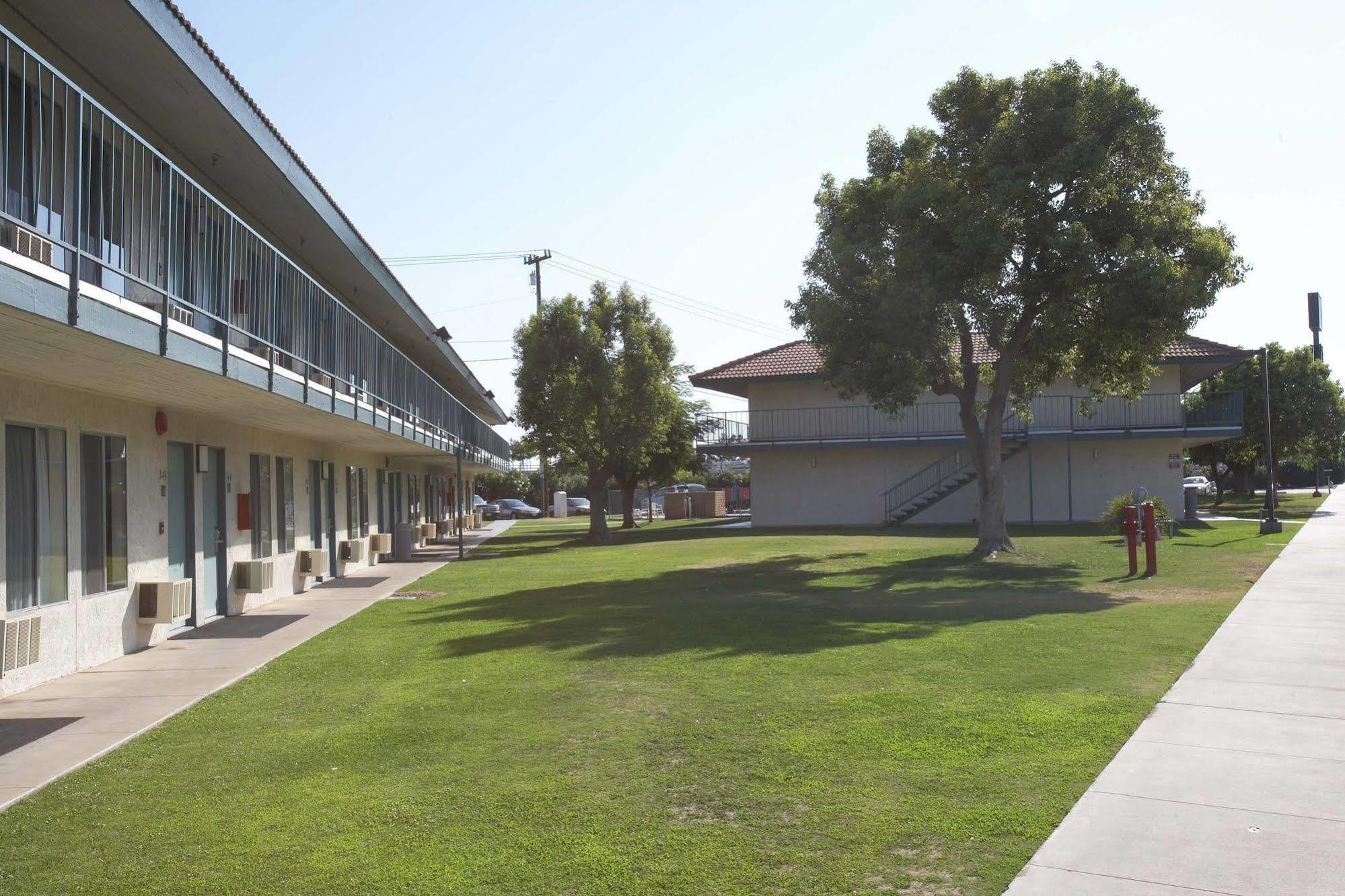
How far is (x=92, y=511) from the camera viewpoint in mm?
10797

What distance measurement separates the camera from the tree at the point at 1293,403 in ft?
153

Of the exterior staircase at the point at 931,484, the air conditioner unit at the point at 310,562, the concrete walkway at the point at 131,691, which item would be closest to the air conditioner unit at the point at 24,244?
the concrete walkway at the point at 131,691

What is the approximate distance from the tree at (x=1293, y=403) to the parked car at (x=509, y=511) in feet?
130

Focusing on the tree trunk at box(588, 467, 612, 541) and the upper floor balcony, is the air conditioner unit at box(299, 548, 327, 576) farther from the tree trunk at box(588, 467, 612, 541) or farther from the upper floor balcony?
the upper floor balcony

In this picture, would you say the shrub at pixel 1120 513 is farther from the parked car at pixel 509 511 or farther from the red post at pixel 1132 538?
the parked car at pixel 509 511

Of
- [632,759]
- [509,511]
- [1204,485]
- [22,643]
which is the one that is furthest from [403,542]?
[1204,485]

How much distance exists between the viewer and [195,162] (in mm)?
13672

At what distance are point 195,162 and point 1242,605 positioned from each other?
1412 centimetres

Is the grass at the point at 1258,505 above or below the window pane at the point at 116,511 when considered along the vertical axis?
below

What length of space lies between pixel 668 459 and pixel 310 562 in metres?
32.5

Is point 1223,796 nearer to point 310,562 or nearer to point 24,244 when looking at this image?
Result: point 24,244

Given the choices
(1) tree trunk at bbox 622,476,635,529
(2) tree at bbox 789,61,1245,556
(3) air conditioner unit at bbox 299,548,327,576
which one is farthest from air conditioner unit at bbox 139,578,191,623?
(1) tree trunk at bbox 622,476,635,529

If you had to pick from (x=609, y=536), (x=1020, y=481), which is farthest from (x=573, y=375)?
(x=1020, y=481)

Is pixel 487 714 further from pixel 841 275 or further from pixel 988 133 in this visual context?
pixel 988 133
